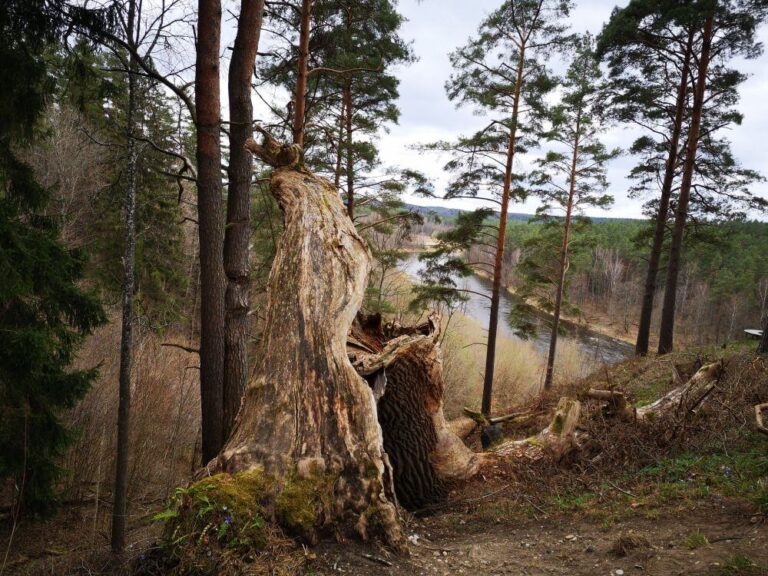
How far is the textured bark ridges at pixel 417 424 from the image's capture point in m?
4.15

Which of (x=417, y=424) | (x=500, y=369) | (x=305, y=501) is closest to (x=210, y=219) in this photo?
(x=417, y=424)

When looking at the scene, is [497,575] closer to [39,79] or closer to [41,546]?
[39,79]

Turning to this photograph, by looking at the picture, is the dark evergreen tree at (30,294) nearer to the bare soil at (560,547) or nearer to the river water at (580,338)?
the bare soil at (560,547)

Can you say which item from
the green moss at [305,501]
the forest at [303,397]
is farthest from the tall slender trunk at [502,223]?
the green moss at [305,501]

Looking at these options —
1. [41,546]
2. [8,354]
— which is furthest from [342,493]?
[41,546]

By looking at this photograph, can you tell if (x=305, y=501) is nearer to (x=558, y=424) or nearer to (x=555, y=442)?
(x=555, y=442)

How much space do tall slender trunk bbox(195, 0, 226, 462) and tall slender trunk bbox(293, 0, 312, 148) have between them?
6.74ft

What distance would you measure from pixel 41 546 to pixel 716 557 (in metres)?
7.44

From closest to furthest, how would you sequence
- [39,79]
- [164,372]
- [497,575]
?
[497,575], [39,79], [164,372]

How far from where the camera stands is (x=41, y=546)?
5684 mm

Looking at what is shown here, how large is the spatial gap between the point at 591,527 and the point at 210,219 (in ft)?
14.2

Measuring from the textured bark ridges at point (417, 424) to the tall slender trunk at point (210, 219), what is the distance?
5.06ft

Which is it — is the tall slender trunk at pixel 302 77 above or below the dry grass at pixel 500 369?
above

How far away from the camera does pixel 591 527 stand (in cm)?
302
